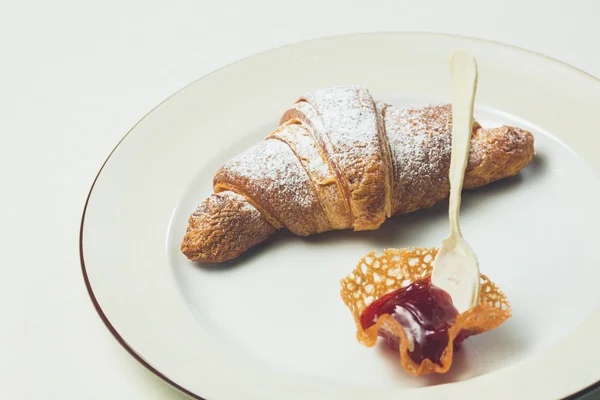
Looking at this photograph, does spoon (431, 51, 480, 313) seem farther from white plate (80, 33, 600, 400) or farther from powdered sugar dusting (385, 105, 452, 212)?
powdered sugar dusting (385, 105, 452, 212)

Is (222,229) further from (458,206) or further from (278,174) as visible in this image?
(458,206)

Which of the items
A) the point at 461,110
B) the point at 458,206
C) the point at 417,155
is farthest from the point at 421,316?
the point at 417,155

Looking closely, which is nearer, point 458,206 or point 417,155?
point 458,206

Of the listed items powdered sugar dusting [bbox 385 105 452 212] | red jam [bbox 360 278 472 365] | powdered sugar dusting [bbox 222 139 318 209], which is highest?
powdered sugar dusting [bbox 222 139 318 209]

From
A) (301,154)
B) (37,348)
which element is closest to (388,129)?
(301,154)

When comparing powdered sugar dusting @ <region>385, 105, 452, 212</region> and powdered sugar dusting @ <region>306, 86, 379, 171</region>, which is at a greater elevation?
powdered sugar dusting @ <region>306, 86, 379, 171</region>

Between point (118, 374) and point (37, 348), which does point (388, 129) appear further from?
point (37, 348)

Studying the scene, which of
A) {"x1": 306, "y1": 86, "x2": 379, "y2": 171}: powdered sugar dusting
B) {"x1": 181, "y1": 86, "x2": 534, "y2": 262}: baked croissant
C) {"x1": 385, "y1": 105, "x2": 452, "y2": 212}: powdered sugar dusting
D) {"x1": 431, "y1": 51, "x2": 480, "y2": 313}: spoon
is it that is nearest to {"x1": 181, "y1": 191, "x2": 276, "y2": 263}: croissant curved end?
{"x1": 181, "y1": 86, "x2": 534, "y2": 262}: baked croissant
